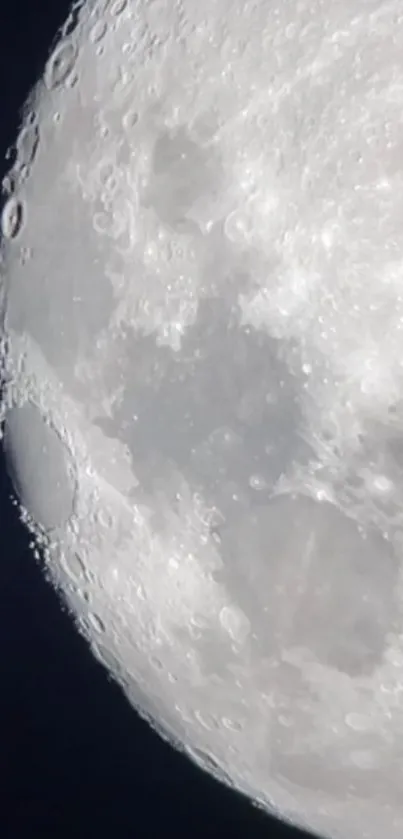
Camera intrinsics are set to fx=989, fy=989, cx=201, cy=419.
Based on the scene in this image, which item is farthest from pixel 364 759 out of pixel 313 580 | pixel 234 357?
pixel 234 357

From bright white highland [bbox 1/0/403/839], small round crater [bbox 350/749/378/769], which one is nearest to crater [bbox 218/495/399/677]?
bright white highland [bbox 1/0/403/839]

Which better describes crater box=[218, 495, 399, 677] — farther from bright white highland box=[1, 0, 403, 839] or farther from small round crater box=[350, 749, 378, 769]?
small round crater box=[350, 749, 378, 769]

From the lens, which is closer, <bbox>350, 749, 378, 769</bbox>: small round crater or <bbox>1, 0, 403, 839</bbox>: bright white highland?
<bbox>1, 0, 403, 839</bbox>: bright white highland

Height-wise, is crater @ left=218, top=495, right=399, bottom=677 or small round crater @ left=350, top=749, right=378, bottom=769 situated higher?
crater @ left=218, top=495, right=399, bottom=677

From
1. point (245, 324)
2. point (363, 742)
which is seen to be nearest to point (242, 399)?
point (245, 324)

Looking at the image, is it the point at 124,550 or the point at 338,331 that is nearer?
the point at 338,331

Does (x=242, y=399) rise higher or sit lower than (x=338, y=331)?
Result: lower

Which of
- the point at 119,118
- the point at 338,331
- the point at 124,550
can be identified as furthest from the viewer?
→ the point at 124,550

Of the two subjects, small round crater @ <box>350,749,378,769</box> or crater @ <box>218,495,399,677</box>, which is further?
small round crater @ <box>350,749,378,769</box>

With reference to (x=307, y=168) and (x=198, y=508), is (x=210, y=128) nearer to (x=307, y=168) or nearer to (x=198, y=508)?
(x=307, y=168)
